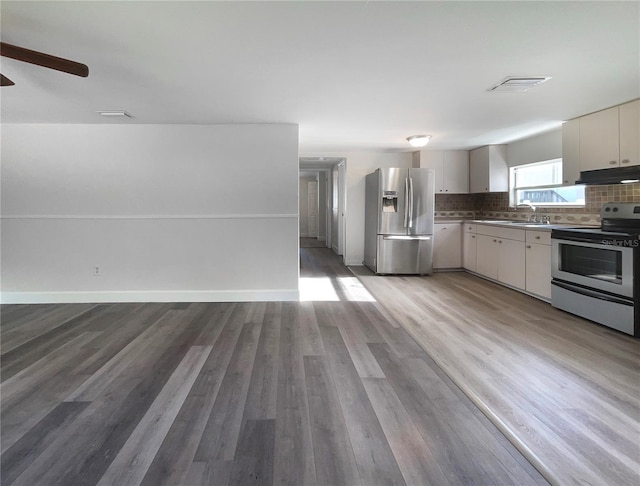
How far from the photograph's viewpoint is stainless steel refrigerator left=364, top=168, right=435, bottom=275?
6086 millimetres

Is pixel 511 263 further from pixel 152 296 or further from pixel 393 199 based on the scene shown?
pixel 152 296

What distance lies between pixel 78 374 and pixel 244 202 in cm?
258

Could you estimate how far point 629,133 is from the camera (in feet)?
11.6

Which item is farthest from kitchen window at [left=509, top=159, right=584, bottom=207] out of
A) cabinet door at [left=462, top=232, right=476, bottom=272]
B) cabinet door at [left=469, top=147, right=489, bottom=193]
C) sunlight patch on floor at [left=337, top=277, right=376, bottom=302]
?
sunlight patch on floor at [left=337, top=277, right=376, bottom=302]

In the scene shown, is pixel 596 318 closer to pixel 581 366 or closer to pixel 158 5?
pixel 581 366

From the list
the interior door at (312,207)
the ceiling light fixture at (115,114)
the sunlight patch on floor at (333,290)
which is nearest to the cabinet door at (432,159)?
the sunlight patch on floor at (333,290)

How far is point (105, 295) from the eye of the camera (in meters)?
4.55

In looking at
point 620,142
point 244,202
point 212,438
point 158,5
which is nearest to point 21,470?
point 212,438

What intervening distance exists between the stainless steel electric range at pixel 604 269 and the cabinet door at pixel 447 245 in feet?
7.76

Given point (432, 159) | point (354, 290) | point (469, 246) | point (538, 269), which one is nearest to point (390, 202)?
point (432, 159)

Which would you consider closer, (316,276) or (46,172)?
(46,172)

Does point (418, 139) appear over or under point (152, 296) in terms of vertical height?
over

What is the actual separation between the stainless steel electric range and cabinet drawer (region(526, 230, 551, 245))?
17cm

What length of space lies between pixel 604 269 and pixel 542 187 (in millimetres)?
2034
